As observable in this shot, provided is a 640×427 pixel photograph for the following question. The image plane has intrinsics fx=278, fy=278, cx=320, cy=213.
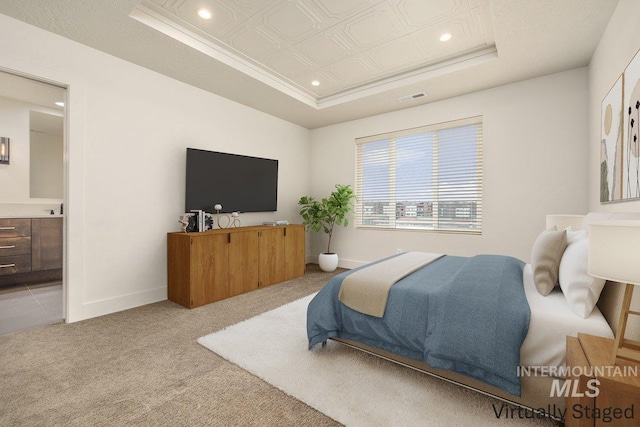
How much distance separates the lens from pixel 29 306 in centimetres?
314

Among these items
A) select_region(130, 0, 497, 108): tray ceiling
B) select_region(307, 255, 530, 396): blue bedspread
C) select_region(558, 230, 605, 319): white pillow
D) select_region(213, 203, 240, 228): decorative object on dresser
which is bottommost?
select_region(307, 255, 530, 396): blue bedspread

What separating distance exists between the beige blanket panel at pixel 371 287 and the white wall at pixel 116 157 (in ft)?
8.37

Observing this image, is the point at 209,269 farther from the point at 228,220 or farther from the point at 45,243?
the point at 45,243

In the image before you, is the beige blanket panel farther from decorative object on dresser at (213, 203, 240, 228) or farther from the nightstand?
decorative object on dresser at (213, 203, 240, 228)

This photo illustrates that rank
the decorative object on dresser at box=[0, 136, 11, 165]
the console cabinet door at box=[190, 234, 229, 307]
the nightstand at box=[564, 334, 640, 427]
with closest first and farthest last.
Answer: the nightstand at box=[564, 334, 640, 427] < the console cabinet door at box=[190, 234, 229, 307] < the decorative object on dresser at box=[0, 136, 11, 165]

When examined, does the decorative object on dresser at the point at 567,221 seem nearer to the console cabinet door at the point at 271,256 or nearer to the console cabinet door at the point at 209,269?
the console cabinet door at the point at 271,256

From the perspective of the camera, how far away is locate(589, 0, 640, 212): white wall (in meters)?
1.89

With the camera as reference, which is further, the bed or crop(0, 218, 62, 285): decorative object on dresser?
crop(0, 218, 62, 285): decorative object on dresser

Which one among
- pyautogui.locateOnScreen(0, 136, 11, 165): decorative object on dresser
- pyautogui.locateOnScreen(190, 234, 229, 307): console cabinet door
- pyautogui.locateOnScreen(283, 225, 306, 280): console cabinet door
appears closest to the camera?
pyautogui.locateOnScreen(190, 234, 229, 307): console cabinet door

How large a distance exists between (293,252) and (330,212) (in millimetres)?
969

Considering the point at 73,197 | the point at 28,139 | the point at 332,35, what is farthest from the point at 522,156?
the point at 28,139

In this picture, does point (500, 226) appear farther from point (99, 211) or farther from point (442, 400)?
point (99, 211)

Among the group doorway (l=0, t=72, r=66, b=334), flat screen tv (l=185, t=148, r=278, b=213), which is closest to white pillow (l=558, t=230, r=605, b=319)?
flat screen tv (l=185, t=148, r=278, b=213)

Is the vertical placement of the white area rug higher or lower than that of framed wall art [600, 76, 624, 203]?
lower
